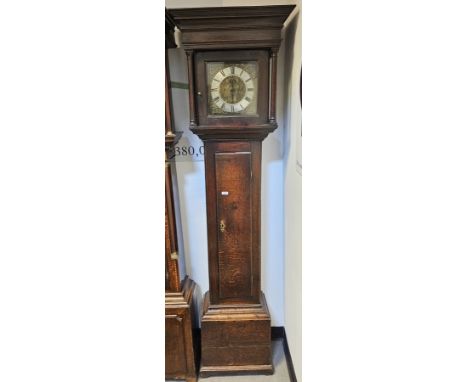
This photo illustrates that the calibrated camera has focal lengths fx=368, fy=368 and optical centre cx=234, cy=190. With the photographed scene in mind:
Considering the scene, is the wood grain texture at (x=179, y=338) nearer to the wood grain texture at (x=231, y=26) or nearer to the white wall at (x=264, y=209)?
the white wall at (x=264, y=209)

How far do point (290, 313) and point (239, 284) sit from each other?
0.28m

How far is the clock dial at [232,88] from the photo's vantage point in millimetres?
1430

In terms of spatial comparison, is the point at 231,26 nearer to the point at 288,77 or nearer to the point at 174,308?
the point at 288,77

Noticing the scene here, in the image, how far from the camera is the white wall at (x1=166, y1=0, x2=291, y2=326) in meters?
1.68

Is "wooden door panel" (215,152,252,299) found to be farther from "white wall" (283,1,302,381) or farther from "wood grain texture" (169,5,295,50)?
"wood grain texture" (169,5,295,50)

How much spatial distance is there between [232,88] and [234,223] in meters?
0.55

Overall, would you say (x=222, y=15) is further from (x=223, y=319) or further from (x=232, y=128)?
(x=223, y=319)

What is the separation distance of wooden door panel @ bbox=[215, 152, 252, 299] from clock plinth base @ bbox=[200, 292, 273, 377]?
0.08m

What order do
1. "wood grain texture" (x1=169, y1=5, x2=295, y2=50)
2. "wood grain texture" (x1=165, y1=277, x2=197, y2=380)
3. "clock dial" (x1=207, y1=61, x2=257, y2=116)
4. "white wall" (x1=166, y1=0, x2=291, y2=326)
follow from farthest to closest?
"white wall" (x1=166, y1=0, x2=291, y2=326), "wood grain texture" (x1=165, y1=277, x2=197, y2=380), "clock dial" (x1=207, y1=61, x2=257, y2=116), "wood grain texture" (x1=169, y1=5, x2=295, y2=50)

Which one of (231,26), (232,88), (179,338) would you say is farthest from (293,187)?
(179,338)

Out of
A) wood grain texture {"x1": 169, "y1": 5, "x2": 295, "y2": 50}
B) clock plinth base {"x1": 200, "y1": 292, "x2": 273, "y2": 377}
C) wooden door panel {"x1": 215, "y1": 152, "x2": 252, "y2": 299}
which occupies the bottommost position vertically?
clock plinth base {"x1": 200, "y1": 292, "x2": 273, "y2": 377}

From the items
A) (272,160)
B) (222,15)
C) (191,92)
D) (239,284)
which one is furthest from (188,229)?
(222,15)

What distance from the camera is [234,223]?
5.09 feet

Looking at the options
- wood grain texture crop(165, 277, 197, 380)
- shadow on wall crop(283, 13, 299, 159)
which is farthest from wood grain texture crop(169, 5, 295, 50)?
wood grain texture crop(165, 277, 197, 380)
